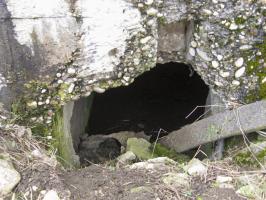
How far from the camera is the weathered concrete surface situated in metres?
2.62

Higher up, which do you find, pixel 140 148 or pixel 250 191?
pixel 250 191

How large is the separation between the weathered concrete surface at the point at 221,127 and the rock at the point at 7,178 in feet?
4.93

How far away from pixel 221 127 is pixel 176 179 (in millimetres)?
895

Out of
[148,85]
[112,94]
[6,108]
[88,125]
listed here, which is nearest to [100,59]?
[6,108]

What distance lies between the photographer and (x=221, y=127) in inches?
113

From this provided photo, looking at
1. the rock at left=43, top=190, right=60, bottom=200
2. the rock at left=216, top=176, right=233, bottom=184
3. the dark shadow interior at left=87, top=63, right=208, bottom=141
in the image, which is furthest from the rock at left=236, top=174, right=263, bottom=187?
the dark shadow interior at left=87, top=63, right=208, bottom=141

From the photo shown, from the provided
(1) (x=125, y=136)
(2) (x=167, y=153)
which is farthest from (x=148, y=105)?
(2) (x=167, y=153)

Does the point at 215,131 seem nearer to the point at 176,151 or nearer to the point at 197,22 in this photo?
the point at 176,151

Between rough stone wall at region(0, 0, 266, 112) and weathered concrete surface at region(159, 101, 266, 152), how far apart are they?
0.38 ft

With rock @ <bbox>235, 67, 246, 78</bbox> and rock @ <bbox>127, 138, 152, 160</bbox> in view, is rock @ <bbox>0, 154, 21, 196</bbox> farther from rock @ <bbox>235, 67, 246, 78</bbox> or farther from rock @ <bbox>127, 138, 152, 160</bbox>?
rock @ <bbox>235, 67, 246, 78</bbox>

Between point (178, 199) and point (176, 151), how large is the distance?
4.60 feet

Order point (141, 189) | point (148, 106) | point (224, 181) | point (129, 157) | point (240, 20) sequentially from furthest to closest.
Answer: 1. point (148, 106)
2. point (129, 157)
3. point (240, 20)
4. point (224, 181)
5. point (141, 189)

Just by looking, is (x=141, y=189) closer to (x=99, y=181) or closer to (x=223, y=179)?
(x=99, y=181)

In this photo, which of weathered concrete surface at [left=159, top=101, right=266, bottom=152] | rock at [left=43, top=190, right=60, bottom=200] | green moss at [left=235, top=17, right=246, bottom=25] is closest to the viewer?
rock at [left=43, top=190, right=60, bottom=200]
